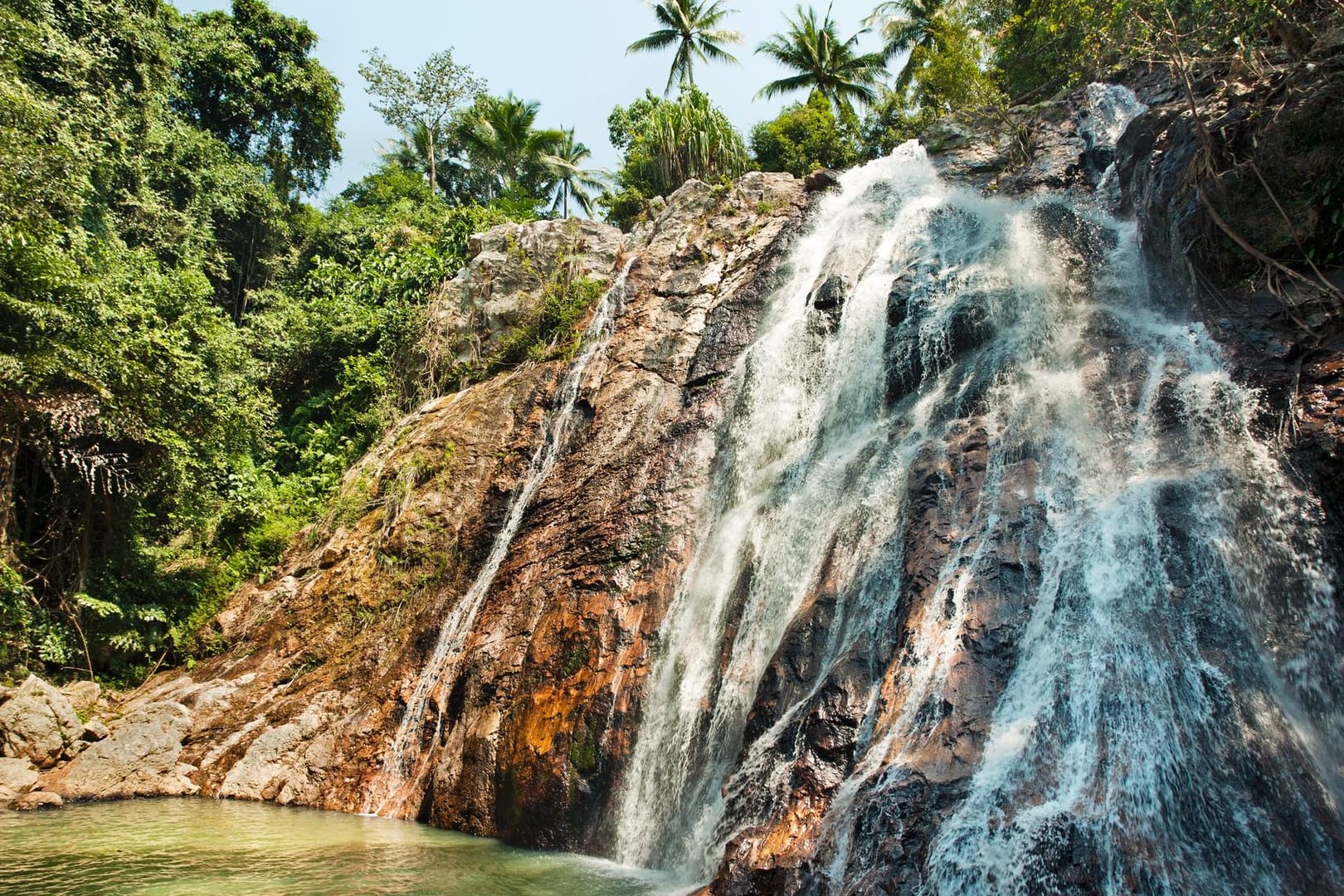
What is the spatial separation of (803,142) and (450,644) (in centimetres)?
1834

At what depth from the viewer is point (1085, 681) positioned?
5.32 meters

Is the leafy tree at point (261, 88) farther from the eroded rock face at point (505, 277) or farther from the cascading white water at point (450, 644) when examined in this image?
the cascading white water at point (450, 644)

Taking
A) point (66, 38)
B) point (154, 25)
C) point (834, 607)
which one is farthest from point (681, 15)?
point (834, 607)

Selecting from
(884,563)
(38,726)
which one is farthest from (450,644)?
(884,563)

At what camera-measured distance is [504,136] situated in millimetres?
31500

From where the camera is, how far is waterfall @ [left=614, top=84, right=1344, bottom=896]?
14.9 feet

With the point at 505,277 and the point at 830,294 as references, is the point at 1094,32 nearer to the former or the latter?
the point at 830,294

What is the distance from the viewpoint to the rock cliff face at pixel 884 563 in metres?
5.00

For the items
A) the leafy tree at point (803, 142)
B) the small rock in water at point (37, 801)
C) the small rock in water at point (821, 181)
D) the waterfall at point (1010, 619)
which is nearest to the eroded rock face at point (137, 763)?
the small rock in water at point (37, 801)

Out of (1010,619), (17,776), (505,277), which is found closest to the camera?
(1010,619)

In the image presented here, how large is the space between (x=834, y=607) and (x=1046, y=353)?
164 inches

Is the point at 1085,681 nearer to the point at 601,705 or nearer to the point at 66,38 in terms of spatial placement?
the point at 601,705

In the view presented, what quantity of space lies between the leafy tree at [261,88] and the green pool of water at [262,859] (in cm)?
2454

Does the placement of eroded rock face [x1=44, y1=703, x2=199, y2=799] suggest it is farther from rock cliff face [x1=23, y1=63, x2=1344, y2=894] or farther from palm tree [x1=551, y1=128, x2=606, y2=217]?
palm tree [x1=551, y1=128, x2=606, y2=217]
